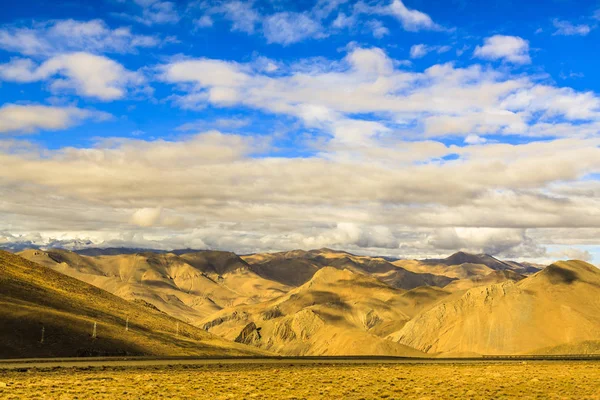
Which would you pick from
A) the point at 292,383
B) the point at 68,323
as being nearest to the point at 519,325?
the point at 68,323

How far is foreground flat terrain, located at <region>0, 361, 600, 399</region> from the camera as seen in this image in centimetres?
3269

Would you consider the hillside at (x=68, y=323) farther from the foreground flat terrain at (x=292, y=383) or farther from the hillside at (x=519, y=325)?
the hillside at (x=519, y=325)

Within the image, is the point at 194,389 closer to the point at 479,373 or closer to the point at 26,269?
the point at 479,373

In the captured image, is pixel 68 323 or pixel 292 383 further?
pixel 68 323

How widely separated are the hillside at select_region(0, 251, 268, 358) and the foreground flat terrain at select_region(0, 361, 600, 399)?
2468cm

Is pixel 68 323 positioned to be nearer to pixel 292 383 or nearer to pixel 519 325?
pixel 292 383

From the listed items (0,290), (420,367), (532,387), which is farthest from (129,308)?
(532,387)

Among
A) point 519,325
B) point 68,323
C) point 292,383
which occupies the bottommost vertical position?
point 519,325

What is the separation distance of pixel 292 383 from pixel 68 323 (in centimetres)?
4520

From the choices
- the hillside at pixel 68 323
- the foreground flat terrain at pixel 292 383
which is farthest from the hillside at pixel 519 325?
the foreground flat terrain at pixel 292 383

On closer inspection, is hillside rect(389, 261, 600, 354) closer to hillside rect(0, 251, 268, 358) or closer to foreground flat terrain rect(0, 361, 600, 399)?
hillside rect(0, 251, 268, 358)

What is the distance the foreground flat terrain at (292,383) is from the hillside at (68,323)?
81.0ft

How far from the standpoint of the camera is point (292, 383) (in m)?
38.6

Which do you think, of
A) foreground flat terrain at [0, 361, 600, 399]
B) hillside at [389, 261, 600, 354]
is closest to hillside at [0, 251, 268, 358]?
foreground flat terrain at [0, 361, 600, 399]
